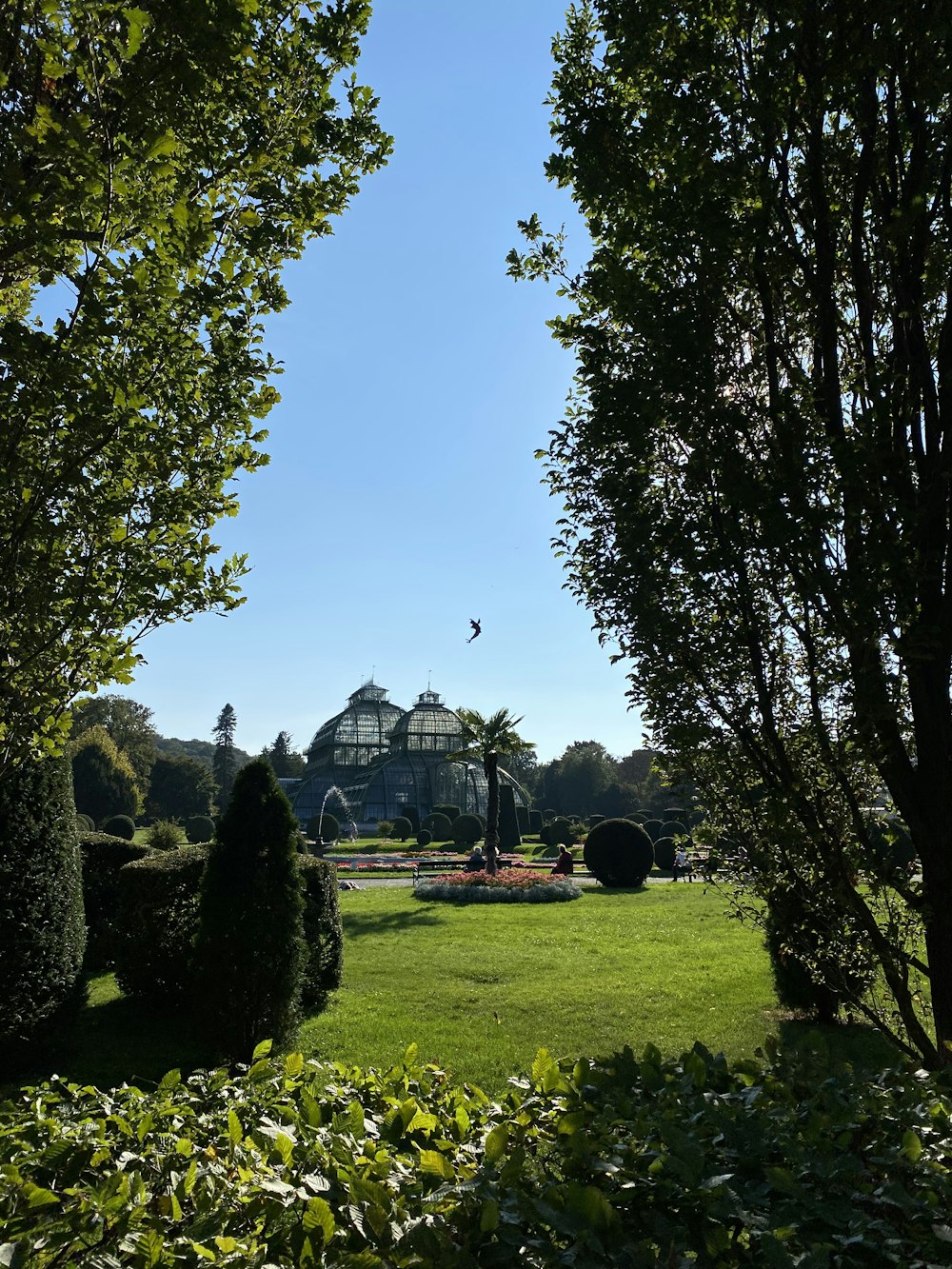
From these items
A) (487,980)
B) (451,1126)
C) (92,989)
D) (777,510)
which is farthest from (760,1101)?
(92,989)

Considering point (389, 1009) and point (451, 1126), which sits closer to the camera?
point (451, 1126)

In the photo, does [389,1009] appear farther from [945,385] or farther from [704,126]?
[704,126]

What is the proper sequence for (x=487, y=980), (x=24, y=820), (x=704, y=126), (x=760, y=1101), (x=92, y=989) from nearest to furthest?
(x=760, y=1101) → (x=704, y=126) → (x=24, y=820) → (x=92, y=989) → (x=487, y=980)

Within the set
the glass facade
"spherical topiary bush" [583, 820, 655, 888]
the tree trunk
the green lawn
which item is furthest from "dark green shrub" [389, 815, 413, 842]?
the green lawn

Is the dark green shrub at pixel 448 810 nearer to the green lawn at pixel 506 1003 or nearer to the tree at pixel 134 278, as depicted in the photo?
the green lawn at pixel 506 1003

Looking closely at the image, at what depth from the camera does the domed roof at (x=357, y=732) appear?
6412 cm

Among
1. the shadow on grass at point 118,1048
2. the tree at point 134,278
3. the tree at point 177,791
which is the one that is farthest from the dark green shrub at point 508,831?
the tree at point 134,278

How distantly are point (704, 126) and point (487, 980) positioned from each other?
10855mm

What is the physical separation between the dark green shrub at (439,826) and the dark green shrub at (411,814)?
3.84 meters

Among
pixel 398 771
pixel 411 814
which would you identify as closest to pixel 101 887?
pixel 411 814

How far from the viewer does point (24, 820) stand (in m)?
7.42

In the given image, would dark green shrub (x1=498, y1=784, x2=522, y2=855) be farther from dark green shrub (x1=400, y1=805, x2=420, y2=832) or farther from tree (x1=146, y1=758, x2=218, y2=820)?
tree (x1=146, y1=758, x2=218, y2=820)

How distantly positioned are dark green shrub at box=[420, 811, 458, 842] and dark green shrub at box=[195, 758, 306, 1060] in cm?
3901

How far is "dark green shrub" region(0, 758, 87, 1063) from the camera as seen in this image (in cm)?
721
